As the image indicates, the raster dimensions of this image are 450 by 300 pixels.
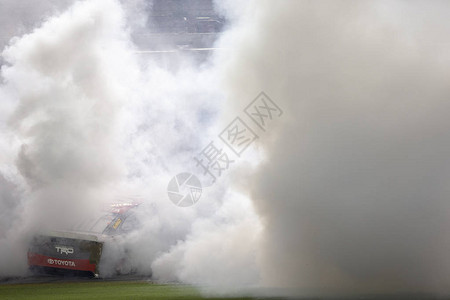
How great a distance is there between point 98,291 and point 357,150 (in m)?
5.66

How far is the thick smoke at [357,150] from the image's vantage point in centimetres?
1180

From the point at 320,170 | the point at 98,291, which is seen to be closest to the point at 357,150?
the point at 320,170

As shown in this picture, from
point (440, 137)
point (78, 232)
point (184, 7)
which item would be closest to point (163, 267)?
point (78, 232)

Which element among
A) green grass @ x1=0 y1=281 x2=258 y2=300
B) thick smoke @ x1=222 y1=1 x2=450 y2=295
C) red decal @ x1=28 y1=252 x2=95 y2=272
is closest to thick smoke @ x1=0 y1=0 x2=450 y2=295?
thick smoke @ x1=222 y1=1 x2=450 y2=295

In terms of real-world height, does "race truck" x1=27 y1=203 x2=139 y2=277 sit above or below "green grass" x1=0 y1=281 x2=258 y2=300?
above

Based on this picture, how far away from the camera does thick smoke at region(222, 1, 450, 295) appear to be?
1180cm

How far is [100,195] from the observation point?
1919 cm

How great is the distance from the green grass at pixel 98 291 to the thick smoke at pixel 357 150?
1.68 metres

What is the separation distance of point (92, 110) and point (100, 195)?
6.98 ft

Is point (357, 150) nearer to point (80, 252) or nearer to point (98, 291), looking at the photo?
point (98, 291)

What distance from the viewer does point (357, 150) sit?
39.8 feet

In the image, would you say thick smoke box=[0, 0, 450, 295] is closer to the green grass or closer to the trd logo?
the green grass

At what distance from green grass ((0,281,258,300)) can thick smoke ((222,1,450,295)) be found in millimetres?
1684

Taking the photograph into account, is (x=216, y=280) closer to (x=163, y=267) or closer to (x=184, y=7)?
(x=163, y=267)
